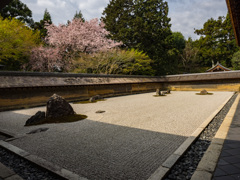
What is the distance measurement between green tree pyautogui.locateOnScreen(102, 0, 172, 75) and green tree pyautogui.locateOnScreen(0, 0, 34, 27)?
48.6ft

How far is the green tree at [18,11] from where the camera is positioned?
23.4m

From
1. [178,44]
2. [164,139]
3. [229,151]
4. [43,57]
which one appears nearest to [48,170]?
[164,139]

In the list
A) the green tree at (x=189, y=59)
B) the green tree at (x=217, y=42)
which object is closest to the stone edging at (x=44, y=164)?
the green tree at (x=189, y=59)

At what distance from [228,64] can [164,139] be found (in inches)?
1570

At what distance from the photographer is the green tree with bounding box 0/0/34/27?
23406 mm

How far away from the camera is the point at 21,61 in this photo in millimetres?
17922

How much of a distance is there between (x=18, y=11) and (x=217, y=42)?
42.0m

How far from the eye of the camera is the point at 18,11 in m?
24.5

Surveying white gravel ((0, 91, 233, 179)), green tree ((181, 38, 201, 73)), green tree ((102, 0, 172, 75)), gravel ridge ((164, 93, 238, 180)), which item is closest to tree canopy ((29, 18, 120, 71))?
green tree ((102, 0, 172, 75))

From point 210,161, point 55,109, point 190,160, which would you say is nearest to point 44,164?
point 190,160

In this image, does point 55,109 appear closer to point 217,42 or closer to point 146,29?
point 146,29

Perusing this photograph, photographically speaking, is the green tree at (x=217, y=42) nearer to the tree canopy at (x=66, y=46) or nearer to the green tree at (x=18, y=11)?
the tree canopy at (x=66, y=46)

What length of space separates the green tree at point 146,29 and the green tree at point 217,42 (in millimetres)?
15792

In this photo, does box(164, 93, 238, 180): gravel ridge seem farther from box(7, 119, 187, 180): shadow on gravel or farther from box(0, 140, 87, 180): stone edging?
box(0, 140, 87, 180): stone edging
